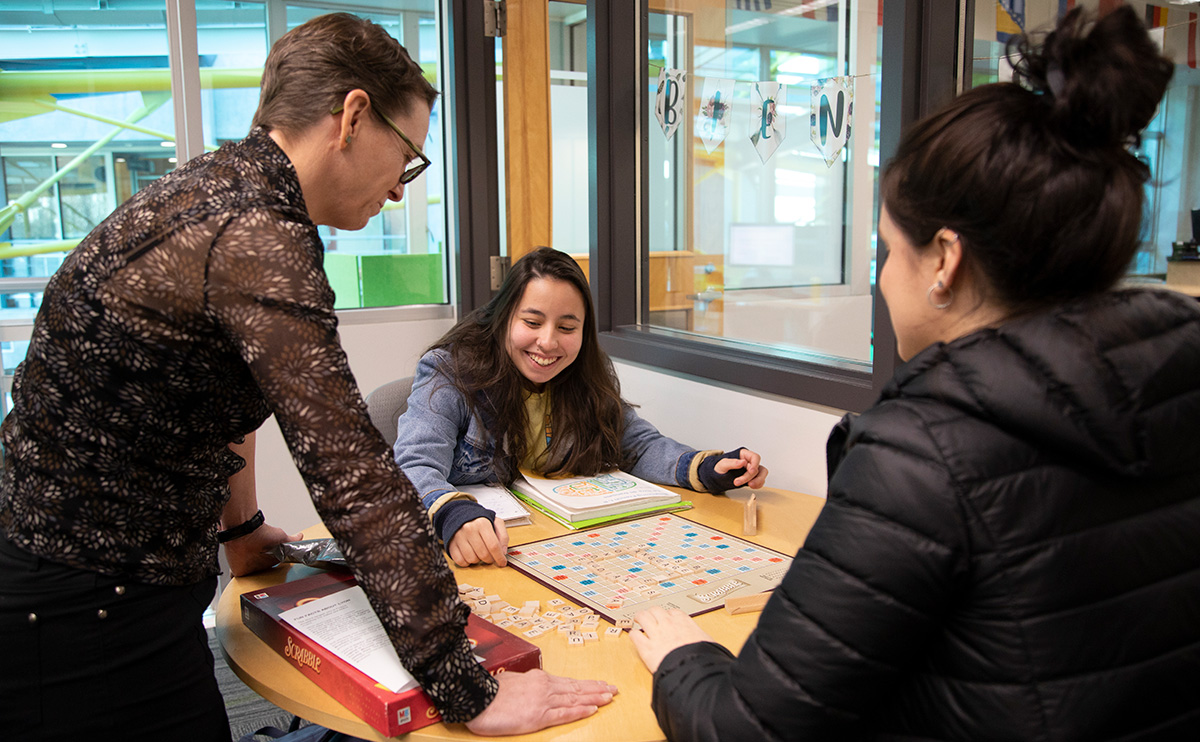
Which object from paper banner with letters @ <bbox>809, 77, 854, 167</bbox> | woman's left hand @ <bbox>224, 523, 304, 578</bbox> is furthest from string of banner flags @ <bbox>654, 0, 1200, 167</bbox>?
woman's left hand @ <bbox>224, 523, 304, 578</bbox>

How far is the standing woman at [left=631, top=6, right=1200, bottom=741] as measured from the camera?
0.76 m

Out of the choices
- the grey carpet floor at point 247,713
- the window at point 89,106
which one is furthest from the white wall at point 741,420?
the window at point 89,106

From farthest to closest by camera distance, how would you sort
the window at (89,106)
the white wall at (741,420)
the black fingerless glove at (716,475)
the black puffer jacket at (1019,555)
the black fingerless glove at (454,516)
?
the window at (89,106)
the white wall at (741,420)
the black fingerless glove at (716,475)
the black fingerless glove at (454,516)
the black puffer jacket at (1019,555)

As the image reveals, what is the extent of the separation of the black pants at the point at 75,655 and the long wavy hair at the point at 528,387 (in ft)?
3.46

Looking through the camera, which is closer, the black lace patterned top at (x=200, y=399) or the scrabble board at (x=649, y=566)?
the black lace patterned top at (x=200, y=399)

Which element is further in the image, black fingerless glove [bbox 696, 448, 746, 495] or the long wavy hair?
the long wavy hair

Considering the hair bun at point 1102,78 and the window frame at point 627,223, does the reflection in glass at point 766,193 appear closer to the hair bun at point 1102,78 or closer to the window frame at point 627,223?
the window frame at point 627,223

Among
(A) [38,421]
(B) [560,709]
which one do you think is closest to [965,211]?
(B) [560,709]

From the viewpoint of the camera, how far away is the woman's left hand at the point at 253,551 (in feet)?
4.91

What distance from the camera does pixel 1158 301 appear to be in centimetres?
82

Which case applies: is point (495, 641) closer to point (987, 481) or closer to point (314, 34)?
point (987, 481)

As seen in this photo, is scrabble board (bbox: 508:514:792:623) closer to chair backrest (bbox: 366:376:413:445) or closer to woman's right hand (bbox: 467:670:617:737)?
woman's right hand (bbox: 467:670:617:737)

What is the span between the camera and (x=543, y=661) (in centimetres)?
121

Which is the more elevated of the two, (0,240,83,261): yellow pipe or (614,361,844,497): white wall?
(0,240,83,261): yellow pipe
